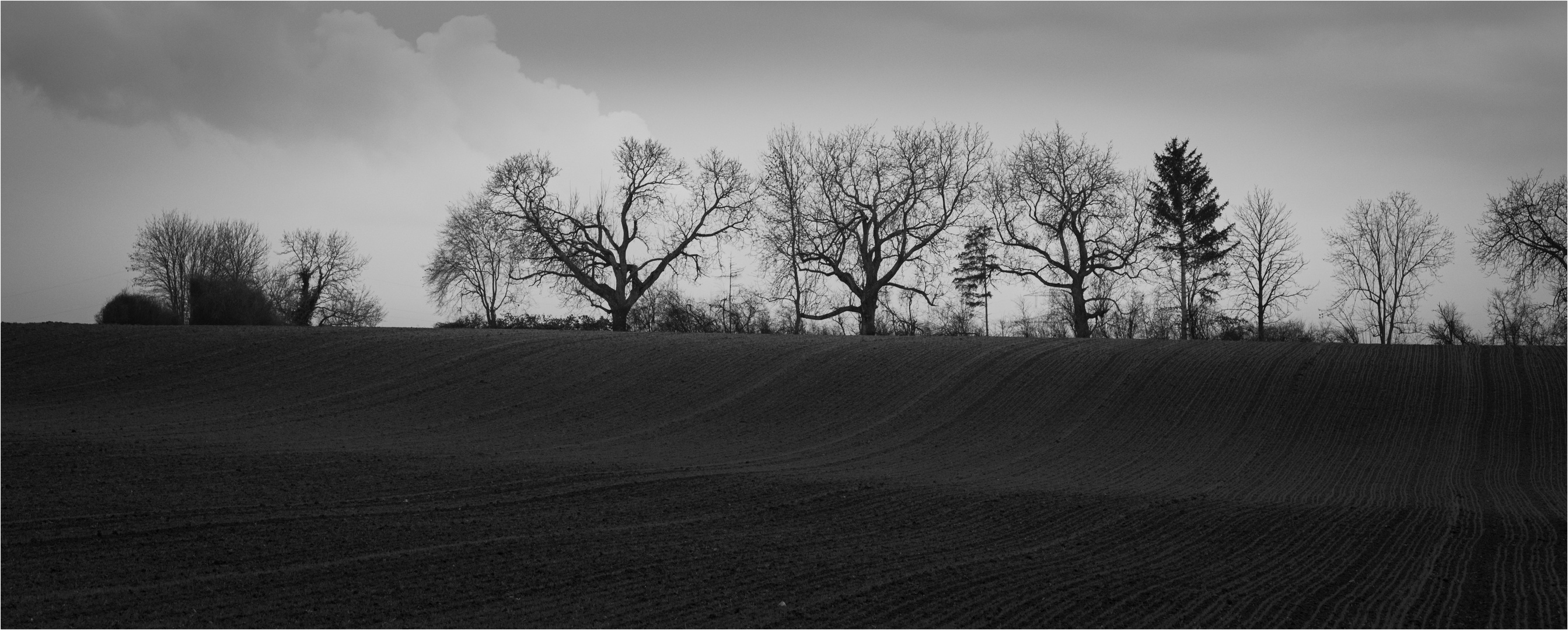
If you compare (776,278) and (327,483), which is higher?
(776,278)

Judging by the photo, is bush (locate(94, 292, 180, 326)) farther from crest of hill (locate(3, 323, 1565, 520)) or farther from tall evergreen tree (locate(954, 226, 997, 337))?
tall evergreen tree (locate(954, 226, 997, 337))

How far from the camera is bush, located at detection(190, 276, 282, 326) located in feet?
118

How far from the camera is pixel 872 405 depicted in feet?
80.3

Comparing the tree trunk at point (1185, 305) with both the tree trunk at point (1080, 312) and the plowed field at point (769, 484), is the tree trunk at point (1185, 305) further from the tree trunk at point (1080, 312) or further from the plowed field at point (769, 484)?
the plowed field at point (769, 484)

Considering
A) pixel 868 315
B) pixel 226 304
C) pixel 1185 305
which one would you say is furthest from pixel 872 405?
pixel 1185 305

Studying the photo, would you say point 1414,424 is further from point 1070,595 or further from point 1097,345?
Answer: point 1070,595

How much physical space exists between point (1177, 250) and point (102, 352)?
4054 cm

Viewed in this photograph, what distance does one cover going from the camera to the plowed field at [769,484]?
31.1ft

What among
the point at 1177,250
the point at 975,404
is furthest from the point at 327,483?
the point at 1177,250

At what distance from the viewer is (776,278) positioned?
44625 millimetres

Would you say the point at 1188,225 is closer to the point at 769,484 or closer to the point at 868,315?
the point at 868,315

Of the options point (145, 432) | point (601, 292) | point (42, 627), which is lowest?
point (42, 627)

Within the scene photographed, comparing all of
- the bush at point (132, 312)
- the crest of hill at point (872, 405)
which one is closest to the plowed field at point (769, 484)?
the crest of hill at point (872, 405)

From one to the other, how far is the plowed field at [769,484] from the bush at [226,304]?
251 inches
